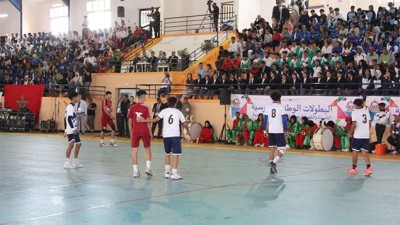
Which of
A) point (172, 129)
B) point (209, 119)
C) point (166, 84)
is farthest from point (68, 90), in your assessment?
point (172, 129)

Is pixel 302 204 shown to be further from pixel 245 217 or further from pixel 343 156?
pixel 343 156

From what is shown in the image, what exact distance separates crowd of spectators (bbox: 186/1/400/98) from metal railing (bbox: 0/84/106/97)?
6.37 meters

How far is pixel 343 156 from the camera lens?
2150cm

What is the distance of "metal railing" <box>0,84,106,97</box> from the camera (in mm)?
35562

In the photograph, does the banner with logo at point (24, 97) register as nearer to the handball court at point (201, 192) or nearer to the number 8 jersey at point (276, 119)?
the handball court at point (201, 192)

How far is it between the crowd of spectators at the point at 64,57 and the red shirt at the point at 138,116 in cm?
2107

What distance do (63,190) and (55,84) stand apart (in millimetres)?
24894

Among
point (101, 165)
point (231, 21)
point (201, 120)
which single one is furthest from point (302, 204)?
point (231, 21)

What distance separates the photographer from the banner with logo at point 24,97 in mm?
37750

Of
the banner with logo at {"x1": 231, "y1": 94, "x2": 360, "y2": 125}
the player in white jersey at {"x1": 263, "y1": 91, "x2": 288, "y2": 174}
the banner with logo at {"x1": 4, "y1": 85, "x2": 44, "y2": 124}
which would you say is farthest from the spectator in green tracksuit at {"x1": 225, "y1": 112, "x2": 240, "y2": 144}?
the banner with logo at {"x1": 4, "y1": 85, "x2": 44, "y2": 124}

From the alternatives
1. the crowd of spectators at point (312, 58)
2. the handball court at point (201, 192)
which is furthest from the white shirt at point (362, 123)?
the crowd of spectators at point (312, 58)

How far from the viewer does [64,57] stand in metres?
42.2

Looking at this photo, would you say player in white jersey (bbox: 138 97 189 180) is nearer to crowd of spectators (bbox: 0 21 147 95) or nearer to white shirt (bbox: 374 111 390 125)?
white shirt (bbox: 374 111 390 125)

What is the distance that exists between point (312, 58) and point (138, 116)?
13.7 meters
